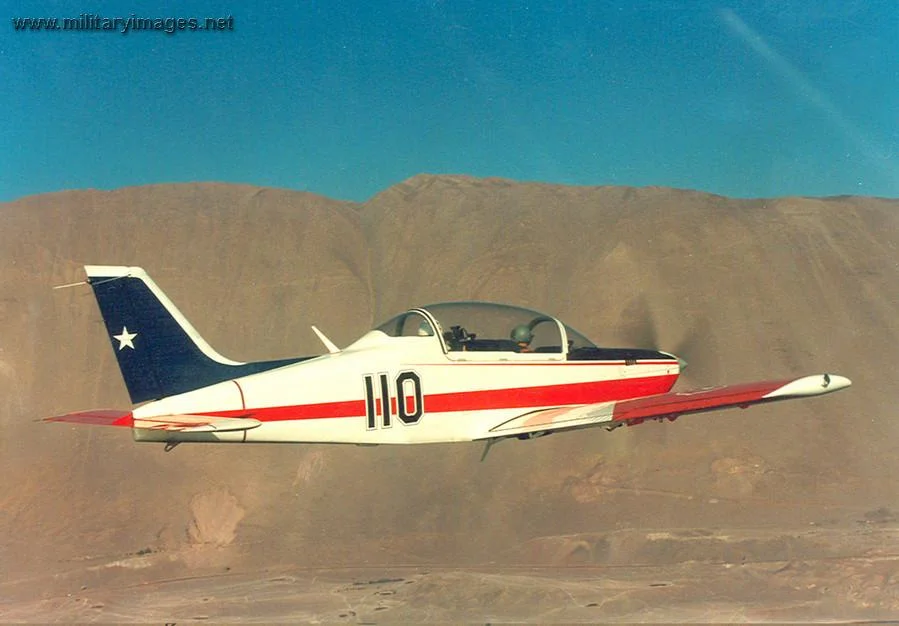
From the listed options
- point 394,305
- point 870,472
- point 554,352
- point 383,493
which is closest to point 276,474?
point 383,493

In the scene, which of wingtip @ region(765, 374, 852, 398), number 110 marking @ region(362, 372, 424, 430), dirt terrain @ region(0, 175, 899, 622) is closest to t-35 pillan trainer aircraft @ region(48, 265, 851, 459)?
number 110 marking @ region(362, 372, 424, 430)

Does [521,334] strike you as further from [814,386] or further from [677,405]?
[814,386]

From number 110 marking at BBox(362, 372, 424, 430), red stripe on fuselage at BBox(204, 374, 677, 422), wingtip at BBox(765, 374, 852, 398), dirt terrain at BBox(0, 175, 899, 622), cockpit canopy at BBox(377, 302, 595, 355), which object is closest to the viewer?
wingtip at BBox(765, 374, 852, 398)

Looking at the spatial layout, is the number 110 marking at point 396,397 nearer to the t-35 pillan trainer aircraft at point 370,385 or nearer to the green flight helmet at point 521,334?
the t-35 pillan trainer aircraft at point 370,385

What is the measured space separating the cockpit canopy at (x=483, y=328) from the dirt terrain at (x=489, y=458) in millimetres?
20962

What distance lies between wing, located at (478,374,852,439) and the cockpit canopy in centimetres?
148

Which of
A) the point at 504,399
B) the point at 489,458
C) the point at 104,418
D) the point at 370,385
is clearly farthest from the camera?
the point at 489,458

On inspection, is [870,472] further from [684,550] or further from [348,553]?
[348,553]

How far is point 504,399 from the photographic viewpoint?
17156mm

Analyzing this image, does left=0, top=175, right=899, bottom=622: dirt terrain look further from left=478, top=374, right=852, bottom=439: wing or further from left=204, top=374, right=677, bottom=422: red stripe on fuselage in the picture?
left=478, top=374, right=852, bottom=439: wing

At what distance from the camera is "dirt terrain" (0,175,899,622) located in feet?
147

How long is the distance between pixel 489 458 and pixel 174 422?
36.2 meters

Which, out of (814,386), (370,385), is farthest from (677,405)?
(370,385)

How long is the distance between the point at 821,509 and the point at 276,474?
29.6 m
